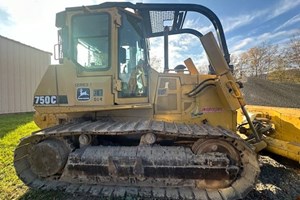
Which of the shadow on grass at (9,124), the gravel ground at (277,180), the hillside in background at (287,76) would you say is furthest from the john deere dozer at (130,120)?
the hillside in background at (287,76)

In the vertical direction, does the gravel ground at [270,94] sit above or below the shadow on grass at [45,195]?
above

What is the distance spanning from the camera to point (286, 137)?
402cm

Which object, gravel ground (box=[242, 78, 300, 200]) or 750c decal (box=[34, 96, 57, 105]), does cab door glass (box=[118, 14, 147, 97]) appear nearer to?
750c decal (box=[34, 96, 57, 105])

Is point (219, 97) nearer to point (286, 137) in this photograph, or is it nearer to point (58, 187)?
point (286, 137)

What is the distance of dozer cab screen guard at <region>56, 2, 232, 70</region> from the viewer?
154 inches

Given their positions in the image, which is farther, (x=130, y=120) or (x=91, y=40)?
(x=130, y=120)

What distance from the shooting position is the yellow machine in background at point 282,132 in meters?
3.68

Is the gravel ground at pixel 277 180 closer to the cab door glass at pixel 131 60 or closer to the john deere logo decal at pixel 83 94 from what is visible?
the cab door glass at pixel 131 60

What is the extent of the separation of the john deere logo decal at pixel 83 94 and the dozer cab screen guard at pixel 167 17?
128cm

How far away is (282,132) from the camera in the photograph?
413cm

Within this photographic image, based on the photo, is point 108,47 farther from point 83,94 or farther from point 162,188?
point 162,188

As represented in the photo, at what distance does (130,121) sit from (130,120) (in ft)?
0.44

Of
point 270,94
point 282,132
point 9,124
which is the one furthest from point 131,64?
point 270,94

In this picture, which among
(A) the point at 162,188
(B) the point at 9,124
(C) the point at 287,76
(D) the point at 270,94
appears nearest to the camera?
(A) the point at 162,188
